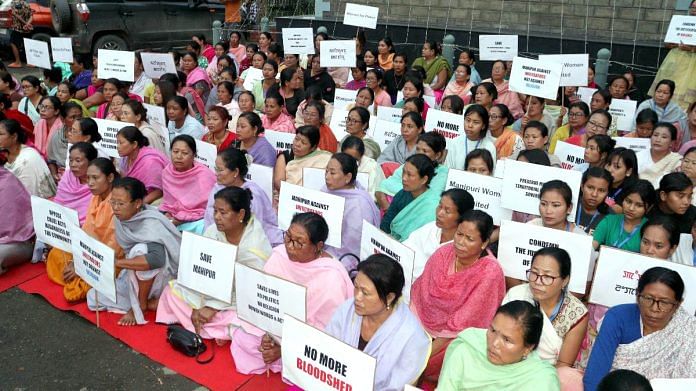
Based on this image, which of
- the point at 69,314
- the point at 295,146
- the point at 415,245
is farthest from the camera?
the point at 295,146

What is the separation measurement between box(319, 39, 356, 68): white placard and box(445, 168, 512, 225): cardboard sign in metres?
4.30

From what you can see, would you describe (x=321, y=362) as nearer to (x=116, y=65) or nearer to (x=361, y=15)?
(x=116, y=65)

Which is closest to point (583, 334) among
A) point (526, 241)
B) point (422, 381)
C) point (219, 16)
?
point (526, 241)

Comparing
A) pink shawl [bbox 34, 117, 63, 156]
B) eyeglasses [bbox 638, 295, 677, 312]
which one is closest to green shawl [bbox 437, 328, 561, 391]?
eyeglasses [bbox 638, 295, 677, 312]

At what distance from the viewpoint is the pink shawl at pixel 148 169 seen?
17.6ft

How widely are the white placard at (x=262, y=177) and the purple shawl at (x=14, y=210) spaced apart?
1946 mm

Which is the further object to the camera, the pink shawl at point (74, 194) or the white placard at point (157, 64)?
the white placard at point (157, 64)

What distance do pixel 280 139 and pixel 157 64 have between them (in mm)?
3389

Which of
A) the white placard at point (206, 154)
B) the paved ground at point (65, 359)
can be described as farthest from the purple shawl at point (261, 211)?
the paved ground at point (65, 359)

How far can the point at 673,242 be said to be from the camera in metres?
3.54

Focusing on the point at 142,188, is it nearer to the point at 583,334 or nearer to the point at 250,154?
the point at 250,154

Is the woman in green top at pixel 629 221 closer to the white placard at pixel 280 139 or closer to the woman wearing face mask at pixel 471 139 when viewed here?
the woman wearing face mask at pixel 471 139

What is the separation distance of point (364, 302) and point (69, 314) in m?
2.71

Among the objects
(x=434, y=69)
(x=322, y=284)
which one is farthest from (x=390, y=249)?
(x=434, y=69)
